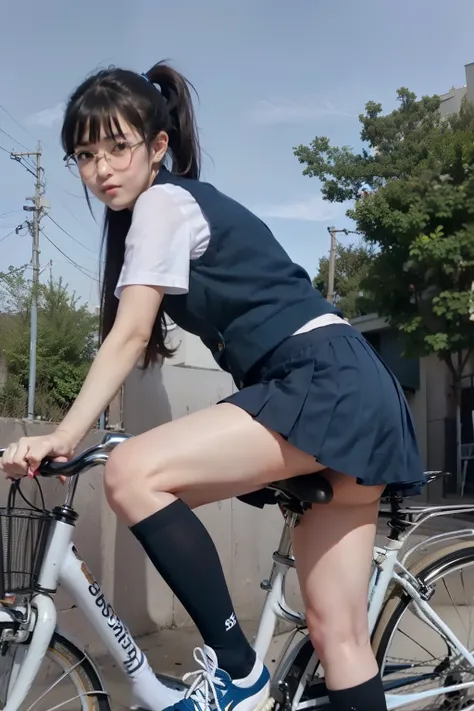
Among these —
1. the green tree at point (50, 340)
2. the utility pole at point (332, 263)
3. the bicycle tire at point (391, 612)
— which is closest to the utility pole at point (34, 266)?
the green tree at point (50, 340)

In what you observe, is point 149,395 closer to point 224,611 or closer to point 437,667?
point 437,667

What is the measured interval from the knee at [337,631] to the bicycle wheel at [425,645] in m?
0.40

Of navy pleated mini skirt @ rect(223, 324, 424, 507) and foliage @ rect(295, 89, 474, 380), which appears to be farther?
foliage @ rect(295, 89, 474, 380)

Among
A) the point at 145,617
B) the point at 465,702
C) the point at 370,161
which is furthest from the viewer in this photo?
the point at 370,161

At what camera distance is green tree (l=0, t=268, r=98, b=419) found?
3809mm

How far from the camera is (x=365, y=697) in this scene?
177 cm

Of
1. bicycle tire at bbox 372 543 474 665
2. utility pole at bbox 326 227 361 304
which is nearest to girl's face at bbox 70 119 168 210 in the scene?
bicycle tire at bbox 372 543 474 665

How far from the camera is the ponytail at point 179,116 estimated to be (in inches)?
71.0

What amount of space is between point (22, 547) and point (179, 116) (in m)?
1.10

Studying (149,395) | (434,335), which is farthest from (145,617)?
(434,335)

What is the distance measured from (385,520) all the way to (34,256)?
15.9 feet

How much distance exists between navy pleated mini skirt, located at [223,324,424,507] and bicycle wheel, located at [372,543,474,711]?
69cm

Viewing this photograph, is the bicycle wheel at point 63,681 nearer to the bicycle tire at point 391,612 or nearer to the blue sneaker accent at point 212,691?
the blue sneaker accent at point 212,691

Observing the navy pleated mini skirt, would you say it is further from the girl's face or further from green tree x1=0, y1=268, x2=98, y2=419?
green tree x1=0, y1=268, x2=98, y2=419
